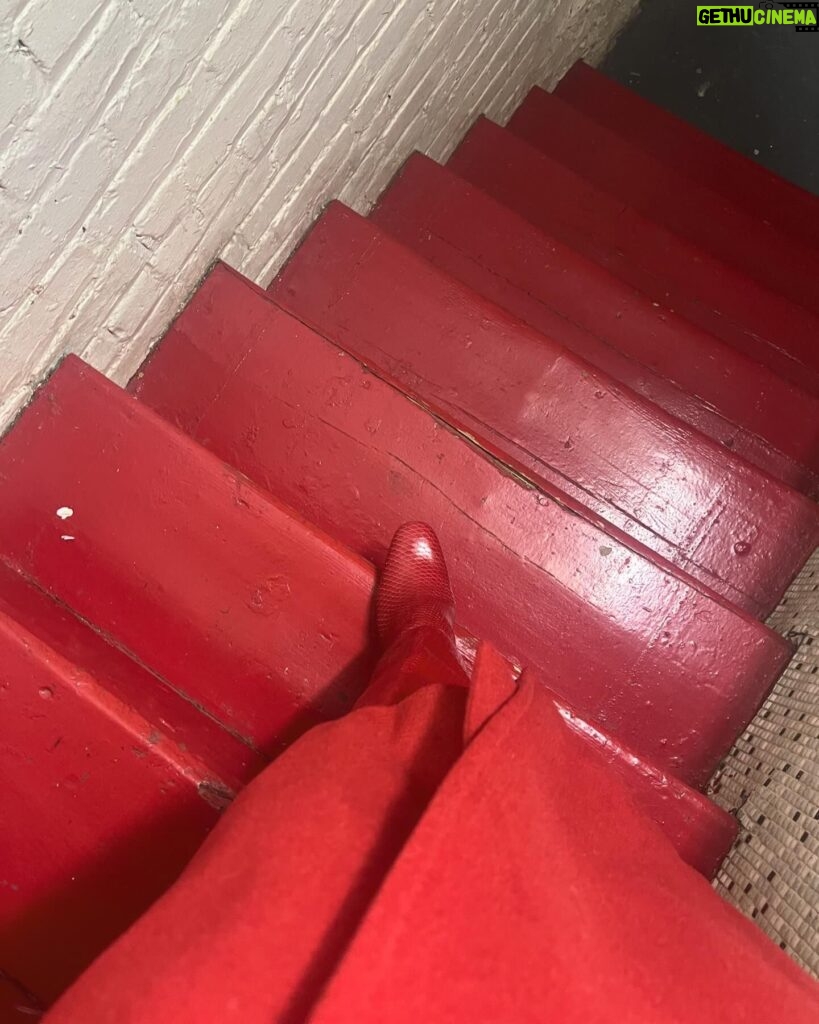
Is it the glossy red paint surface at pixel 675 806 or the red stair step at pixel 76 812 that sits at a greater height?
the glossy red paint surface at pixel 675 806

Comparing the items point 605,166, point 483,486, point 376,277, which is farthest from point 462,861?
point 605,166

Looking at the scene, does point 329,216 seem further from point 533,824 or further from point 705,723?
point 533,824

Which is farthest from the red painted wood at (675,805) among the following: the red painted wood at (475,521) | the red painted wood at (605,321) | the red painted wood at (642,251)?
the red painted wood at (642,251)

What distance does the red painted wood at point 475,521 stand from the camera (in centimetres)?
118

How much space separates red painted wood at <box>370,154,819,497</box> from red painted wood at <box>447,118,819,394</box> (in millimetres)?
223

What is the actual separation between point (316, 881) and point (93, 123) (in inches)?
33.4

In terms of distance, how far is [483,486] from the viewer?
4.08 ft

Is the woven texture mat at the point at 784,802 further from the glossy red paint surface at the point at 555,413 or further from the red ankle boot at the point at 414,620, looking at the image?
the red ankle boot at the point at 414,620

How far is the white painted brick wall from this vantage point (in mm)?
823

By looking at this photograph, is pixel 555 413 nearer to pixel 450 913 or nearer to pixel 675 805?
pixel 675 805

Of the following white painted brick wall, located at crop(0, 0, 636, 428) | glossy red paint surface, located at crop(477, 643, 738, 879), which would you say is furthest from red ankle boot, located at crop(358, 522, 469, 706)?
white painted brick wall, located at crop(0, 0, 636, 428)

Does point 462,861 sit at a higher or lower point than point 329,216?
lower

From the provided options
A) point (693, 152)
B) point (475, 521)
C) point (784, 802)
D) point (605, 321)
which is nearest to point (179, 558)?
point (475, 521)

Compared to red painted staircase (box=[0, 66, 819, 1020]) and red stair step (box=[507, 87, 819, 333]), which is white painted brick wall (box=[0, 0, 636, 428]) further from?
red stair step (box=[507, 87, 819, 333])
